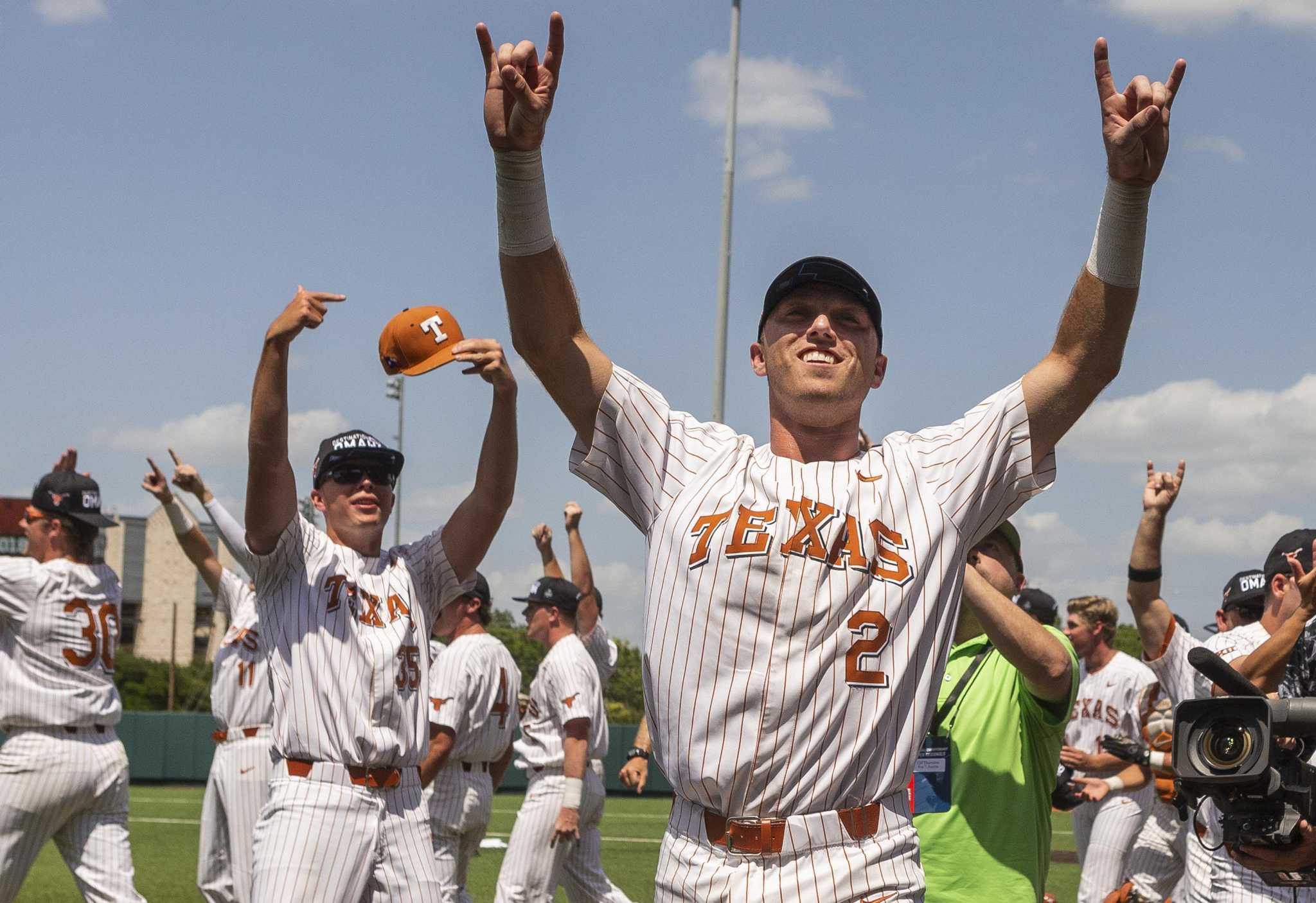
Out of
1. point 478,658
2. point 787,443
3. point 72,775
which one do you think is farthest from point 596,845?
point 787,443

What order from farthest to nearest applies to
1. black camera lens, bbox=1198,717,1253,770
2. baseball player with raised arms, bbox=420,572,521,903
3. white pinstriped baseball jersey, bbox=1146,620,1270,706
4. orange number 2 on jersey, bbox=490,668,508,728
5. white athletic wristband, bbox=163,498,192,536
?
orange number 2 on jersey, bbox=490,668,508,728
baseball player with raised arms, bbox=420,572,521,903
white athletic wristband, bbox=163,498,192,536
white pinstriped baseball jersey, bbox=1146,620,1270,706
black camera lens, bbox=1198,717,1253,770

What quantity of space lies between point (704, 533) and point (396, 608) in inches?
109

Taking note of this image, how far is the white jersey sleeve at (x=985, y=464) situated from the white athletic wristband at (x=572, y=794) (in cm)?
685

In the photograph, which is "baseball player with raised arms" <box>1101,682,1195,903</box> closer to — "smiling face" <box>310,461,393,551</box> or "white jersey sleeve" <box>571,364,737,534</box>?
"smiling face" <box>310,461,393,551</box>

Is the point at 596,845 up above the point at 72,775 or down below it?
below

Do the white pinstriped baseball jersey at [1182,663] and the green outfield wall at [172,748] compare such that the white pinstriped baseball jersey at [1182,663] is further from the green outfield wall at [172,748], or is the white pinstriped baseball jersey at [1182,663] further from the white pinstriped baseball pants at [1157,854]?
the green outfield wall at [172,748]

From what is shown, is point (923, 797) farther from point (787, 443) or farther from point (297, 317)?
point (297, 317)

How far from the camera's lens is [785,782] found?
322 cm

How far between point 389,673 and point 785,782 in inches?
110

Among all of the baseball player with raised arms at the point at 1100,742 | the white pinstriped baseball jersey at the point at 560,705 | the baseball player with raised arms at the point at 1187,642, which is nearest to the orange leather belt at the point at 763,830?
the baseball player with raised arms at the point at 1187,642

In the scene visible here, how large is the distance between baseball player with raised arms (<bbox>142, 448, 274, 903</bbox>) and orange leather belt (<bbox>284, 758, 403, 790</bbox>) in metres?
4.13

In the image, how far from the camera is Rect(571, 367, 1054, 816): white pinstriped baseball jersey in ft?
10.6

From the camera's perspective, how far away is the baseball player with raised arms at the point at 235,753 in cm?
983

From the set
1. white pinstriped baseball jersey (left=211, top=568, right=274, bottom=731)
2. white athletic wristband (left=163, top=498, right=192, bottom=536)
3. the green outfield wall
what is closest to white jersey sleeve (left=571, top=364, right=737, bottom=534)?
white athletic wristband (left=163, top=498, right=192, bottom=536)
